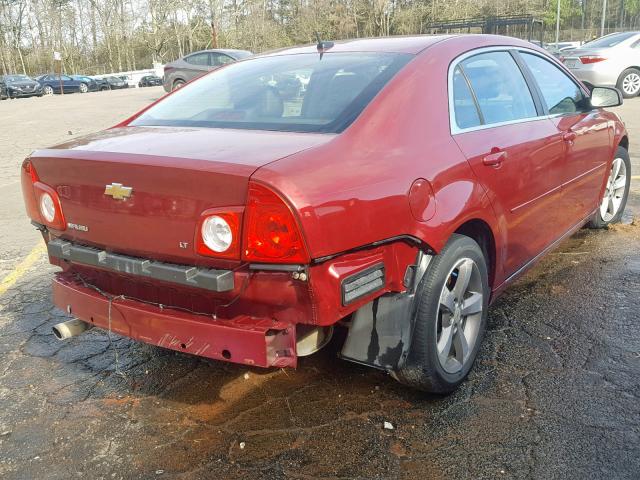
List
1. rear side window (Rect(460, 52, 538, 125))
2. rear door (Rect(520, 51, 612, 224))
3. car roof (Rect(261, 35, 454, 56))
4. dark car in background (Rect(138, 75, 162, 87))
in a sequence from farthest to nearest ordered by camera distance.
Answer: dark car in background (Rect(138, 75, 162, 87)) → rear door (Rect(520, 51, 612, 224)) → rear side window (Rect(460, 52, 538, 125)) → car roof (Rect(261, 35, 454, 56))

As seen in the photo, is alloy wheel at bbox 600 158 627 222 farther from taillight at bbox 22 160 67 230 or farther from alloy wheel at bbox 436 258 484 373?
taillight at bbox 22 160 67 230

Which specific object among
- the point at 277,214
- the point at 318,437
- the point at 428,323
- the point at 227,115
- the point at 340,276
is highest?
the point at 227,115

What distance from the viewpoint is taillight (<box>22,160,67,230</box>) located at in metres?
2.64

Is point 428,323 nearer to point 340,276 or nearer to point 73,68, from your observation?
point 340,276

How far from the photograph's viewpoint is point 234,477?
7.61ft

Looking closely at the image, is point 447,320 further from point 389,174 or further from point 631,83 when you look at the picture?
point 631,83

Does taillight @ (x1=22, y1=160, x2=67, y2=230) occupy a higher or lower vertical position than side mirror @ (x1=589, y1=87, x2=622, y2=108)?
lower

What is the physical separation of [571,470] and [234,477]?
1268 millimetres

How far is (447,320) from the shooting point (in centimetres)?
280

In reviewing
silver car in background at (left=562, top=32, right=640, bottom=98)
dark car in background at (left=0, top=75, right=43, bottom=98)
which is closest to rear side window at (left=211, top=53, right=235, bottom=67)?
silver car in background at (left=562, top=32, right=640, bottom=98)

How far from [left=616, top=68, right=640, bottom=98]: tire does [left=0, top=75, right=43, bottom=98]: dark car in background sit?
1228 inches

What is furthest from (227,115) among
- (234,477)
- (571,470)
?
(571,470)

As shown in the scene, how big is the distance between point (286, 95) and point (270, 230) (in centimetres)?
109

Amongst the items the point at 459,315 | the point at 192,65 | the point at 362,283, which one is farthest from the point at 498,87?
the point at 192,65
